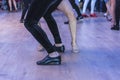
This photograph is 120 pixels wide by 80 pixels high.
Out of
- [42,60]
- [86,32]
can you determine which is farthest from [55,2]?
[86,32]

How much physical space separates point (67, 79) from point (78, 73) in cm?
25

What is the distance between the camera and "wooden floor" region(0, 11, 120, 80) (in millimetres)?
3439

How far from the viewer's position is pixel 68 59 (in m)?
4.14

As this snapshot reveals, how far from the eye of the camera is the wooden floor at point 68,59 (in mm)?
3439

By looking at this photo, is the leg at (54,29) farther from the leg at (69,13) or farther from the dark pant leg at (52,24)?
the leg at (69,13)

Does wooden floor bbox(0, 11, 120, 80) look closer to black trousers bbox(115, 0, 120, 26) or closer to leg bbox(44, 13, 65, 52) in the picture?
leg bbox(44, 13, 65, 52)

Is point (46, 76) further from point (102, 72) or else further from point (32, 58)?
point (32, 58)

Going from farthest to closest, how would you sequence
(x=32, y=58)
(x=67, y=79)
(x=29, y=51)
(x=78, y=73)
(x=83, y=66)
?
(x=29, y=51)
(x=32, y=58)
(x=83, y=66)
(x=78, y=73)
(x=67, y=79)

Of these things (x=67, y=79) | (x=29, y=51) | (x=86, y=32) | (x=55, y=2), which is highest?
(x=55, y=2)

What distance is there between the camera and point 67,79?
3.29m

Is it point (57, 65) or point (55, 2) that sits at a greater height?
point (55, 2)

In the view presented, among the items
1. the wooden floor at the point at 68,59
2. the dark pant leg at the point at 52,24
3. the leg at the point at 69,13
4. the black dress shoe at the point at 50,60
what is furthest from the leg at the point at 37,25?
the leg at the point at 69,13

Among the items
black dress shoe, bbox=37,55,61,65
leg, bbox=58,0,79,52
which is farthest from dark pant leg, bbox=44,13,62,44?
black dress shoe, bbox=37,55,61,65

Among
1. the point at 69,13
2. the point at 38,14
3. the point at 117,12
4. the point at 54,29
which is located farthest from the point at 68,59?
the point at 117,12
